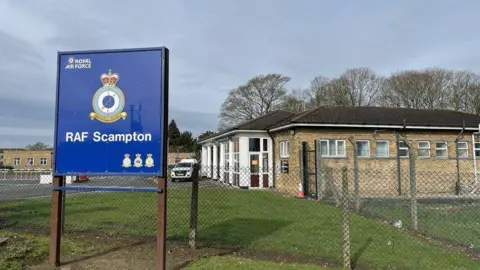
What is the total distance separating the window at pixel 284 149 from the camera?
72.9ft

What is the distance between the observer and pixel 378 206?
13.6 meters

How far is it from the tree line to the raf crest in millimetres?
44771

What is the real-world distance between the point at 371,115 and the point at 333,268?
65.3 ft

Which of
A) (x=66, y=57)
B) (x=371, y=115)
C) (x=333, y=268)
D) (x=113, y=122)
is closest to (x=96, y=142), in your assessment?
(x=113, y=122)

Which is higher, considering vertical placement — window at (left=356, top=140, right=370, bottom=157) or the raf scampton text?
window at (left=356, top=140, right=370, bottom=157)

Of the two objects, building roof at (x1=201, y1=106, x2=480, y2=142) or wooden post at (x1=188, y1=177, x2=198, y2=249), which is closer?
wooden post at (x1=188, y1=177, x2=198, y2=249)

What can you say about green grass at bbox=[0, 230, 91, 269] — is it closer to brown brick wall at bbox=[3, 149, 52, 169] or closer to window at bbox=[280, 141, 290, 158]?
→ window at bbox=[280, 141, 290, 158]

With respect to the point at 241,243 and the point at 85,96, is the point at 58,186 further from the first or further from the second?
the point at 241,243

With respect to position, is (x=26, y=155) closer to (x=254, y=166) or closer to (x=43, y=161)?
(x=43, y=161)

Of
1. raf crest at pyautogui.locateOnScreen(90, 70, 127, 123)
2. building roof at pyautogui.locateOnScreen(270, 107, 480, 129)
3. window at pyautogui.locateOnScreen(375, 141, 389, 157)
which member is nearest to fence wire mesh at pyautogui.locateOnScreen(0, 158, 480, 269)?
raf crest at pyautogui.locateOnScreen(90, 70, 127, 123)

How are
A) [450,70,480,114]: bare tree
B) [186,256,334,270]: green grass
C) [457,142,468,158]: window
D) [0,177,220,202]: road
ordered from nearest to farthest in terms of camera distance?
[186,256,334,270]: green grass
[0,177,220,202]: road
[457,142,468,158]: window
[450,70,480,114]: bare tree

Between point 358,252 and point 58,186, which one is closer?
point 58,186

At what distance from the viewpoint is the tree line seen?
48188mm

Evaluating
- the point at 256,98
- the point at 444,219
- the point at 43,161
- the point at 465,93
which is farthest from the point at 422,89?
the point at 43,161
